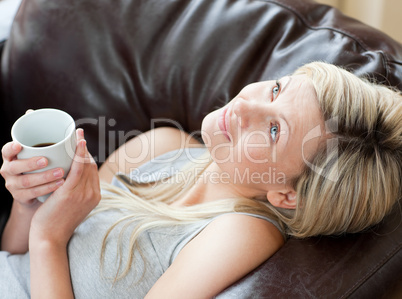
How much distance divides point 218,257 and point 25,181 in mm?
432

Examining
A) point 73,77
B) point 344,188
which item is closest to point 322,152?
point 344,188

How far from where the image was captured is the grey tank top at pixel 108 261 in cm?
110

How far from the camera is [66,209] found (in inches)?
43.5

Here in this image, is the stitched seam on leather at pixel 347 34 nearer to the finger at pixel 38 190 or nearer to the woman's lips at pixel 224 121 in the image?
the woman's lips at pixel 224 121

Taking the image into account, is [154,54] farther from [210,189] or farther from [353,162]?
[353,162]

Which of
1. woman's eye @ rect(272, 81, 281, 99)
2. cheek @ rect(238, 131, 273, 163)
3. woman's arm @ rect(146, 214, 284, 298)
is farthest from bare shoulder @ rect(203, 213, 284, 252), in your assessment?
woman's eye @ rect(272, 81, 281, 99)

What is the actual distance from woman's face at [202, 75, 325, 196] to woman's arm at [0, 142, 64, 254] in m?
0.38

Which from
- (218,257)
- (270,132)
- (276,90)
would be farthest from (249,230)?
(276,90)

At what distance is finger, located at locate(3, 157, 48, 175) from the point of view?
936 millimetres

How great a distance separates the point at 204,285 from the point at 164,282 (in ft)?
0.32

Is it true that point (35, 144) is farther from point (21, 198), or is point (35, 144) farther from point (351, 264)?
point (351, 264)

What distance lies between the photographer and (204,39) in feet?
4.43

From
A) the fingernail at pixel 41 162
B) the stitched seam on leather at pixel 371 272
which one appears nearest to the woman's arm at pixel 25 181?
the fingernail at pixel 41 162

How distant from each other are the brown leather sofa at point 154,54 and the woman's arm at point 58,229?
372mm
